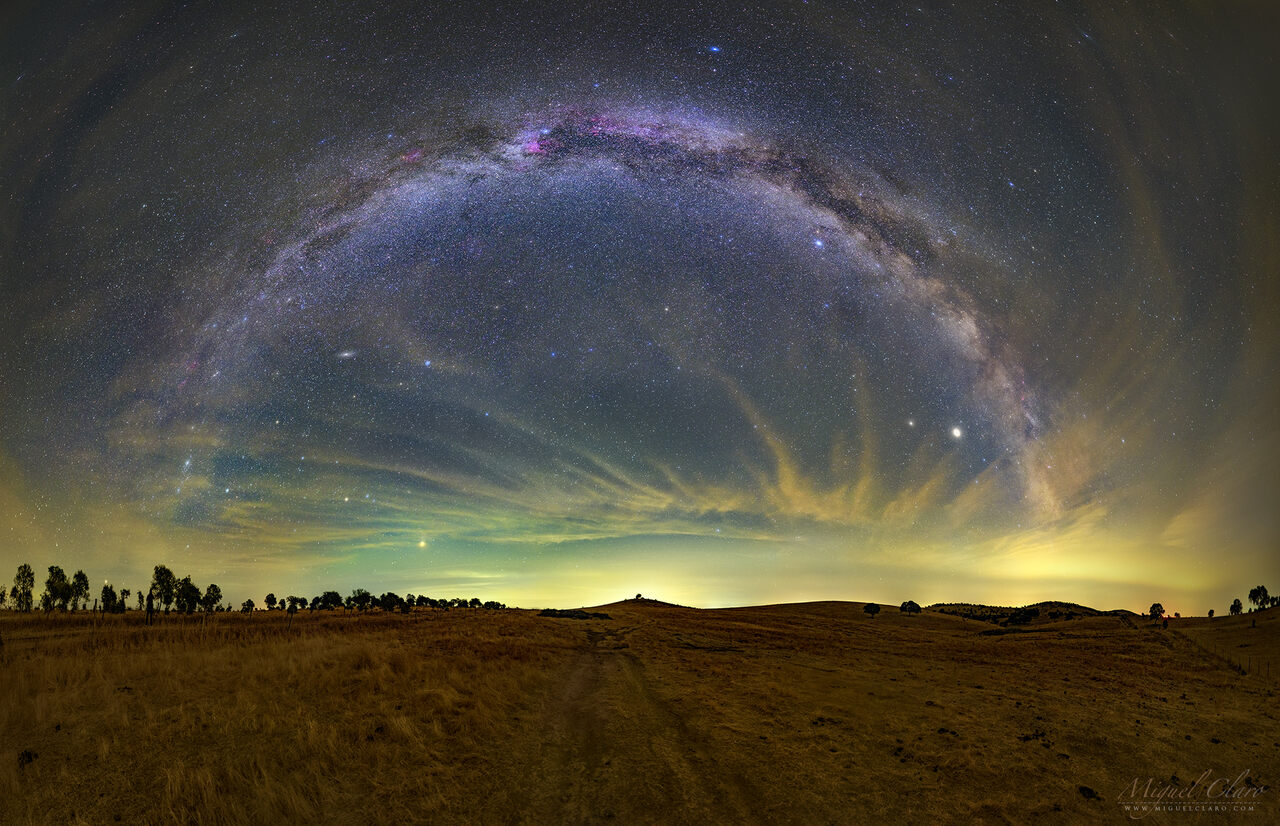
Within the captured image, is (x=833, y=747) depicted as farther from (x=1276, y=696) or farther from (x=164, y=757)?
(x=1276, y=696)

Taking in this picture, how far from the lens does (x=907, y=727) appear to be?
13.4 m

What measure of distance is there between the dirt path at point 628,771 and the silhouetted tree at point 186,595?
286 ft

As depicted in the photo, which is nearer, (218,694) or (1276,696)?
(218,694)

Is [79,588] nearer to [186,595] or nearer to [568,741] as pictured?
[186,595]

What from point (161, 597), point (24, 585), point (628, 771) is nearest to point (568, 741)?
point (628, 771)

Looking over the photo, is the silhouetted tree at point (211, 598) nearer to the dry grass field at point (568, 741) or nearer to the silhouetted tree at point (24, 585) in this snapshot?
the silhouetted tree at point (24, 585)

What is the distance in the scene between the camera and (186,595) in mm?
76688

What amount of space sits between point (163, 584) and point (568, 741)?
85675 millimetres

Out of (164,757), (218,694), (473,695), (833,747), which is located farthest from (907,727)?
(218,694)

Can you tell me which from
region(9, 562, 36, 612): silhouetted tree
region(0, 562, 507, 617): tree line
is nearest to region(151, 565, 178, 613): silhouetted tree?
region(0, 562, 507, 617): tree line

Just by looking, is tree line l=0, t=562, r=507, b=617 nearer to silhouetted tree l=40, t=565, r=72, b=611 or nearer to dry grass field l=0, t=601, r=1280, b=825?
silhouetted tree l=40, t=565, r=72, b=611

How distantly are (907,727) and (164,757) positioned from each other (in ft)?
51.9

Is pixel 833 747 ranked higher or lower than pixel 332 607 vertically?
higher

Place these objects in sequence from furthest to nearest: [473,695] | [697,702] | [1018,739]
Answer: [697,702] → [473,695] → [1018,739]
